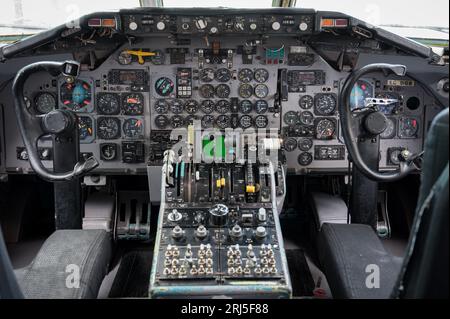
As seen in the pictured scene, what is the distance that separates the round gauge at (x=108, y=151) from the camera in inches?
182

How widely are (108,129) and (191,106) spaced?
2.54 feet

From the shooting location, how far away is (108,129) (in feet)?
15.2

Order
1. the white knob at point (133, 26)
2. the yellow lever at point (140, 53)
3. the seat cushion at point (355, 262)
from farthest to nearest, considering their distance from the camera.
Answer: the yellow lever at point (140, 53) → the white knob at point (133, 26) → the seat cushion at point (355, 262)

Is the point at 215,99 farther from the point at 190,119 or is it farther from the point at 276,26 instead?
the point at 276,26

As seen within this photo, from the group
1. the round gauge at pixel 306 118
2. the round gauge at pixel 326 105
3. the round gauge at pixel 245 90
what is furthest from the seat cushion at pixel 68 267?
the round gauge at pixel 326 105

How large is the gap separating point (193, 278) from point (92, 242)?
0.82 meters

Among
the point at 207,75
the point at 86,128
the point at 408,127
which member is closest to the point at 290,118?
the point at 207,75

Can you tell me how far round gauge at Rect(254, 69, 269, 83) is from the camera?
14.9 feet

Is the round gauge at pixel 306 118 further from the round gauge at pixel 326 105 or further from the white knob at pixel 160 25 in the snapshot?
the white knob at pixel 160 25

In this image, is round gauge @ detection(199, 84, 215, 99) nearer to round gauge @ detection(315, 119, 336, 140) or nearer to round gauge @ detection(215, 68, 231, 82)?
round gauge @ detection(215, 68, 231, 82)

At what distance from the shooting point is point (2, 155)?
461cm

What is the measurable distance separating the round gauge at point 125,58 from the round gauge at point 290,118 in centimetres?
145

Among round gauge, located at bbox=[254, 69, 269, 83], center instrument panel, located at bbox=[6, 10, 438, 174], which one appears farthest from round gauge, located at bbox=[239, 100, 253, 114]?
round gauge, located at bbox=[254, 69, 269, 83]

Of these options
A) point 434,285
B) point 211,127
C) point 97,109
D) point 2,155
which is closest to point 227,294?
point 434,285
